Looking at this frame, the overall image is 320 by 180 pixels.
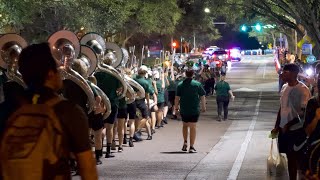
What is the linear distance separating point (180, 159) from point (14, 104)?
27.1ft

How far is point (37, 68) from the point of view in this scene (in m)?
3.78

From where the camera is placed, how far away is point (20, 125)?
3664mm

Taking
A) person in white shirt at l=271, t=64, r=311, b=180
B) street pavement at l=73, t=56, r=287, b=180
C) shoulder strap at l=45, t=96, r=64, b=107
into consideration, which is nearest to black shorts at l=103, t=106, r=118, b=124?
street pavement at l=73, t=56, r=287, b=180

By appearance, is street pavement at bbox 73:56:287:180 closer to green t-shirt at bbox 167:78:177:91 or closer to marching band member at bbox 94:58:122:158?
marching band member at bbox 94:58:122:158

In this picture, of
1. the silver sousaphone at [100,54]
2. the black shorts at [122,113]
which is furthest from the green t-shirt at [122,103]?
the silver sousaphone at [100,54]

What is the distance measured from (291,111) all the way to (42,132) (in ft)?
15.9

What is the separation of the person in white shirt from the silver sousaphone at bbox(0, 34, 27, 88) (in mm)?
4283

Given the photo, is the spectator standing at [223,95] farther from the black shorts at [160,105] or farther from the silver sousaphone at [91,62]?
the silver sousaphone at [91,62]

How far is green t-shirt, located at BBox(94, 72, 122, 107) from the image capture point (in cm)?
1242

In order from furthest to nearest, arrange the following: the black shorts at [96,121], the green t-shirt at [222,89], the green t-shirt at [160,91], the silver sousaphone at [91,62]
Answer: the green t-shirt at [222,89] → the green t-shirt at [160,91] → the silver sousaphone at [91,62] → the black shorts at [96,121]

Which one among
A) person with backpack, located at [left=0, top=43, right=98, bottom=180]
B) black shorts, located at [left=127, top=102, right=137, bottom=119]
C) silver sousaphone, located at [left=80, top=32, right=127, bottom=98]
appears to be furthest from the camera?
black shorts, located at [left=127, top=102, right=137, bottom=119]

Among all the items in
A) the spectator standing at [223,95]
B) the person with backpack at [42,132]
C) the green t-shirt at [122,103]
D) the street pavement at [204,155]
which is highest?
the person with backpack at [42,132]

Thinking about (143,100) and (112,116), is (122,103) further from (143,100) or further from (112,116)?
(143,100)

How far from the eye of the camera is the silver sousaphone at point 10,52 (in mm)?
10482
